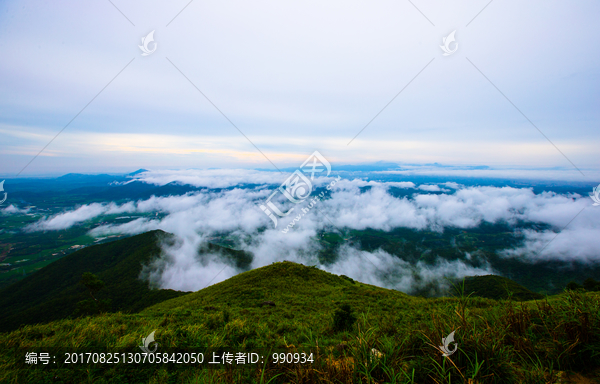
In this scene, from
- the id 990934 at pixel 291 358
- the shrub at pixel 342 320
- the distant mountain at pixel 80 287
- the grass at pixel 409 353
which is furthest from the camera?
the distant mountain at pixel 80 287

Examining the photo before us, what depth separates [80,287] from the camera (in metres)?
86.0

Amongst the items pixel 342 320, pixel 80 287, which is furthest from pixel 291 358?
pixel 80 287

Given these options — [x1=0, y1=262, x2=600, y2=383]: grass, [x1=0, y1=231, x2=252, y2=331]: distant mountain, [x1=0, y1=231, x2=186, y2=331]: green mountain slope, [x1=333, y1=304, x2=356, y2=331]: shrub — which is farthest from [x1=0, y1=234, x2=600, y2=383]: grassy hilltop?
[x1=0, y1=231, x2=186, y2=331]: green mountain slope

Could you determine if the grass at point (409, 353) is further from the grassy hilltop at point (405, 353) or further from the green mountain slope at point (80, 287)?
the green mountain slope at point (80, 287)

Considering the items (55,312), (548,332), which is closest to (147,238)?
(55,312)

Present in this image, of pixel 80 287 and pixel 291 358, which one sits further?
pixel 80 287

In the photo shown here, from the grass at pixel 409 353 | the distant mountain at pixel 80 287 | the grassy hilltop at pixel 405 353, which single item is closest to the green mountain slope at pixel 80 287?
the distant mountain at pixel 80 287

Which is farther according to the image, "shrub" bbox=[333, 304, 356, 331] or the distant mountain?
the distant mountain

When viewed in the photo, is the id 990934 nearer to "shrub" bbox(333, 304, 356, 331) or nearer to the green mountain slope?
"shrub" bbox(333, 304, 356, 331)

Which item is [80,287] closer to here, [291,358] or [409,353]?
[291,358]

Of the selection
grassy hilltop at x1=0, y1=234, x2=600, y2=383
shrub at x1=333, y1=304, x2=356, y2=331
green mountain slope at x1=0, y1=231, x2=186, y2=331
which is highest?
grassy hilltop at x1=0, y1=234, x2=600, y2=383

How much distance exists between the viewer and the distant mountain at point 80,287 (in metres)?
62.8

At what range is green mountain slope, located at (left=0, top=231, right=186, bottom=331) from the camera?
206 feet

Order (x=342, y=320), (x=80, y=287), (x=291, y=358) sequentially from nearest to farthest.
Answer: (x=291, y=358) → (x=342, y=320) → (x=80, y=287)
